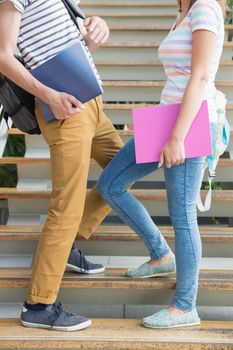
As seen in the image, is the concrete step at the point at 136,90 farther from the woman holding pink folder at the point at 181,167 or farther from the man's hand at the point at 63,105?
the man's hand at the point at 63,105

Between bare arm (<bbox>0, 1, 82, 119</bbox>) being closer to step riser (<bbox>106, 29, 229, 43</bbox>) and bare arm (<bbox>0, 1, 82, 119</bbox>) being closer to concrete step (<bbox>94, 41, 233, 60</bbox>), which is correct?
concrete step (<bbox>94, 41, 233, 60</bbox>)

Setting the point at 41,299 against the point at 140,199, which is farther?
the point at 140,199

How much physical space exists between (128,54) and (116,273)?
7.11 feet

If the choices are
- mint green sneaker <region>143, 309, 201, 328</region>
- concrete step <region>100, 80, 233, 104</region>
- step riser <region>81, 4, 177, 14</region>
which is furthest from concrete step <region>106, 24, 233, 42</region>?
mint green sneaker <region>143, 309, 201, 328</region>

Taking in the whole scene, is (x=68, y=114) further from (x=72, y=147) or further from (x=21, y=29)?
(x=21, y=29)

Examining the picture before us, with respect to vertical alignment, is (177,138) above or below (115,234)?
above

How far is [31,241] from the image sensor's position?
3.01 m

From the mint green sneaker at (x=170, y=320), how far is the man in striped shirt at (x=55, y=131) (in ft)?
0.78

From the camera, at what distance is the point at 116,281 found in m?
2.68

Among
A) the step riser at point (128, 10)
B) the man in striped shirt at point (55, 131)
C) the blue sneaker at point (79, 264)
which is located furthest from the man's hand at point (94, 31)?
the step riser at point (128, 10)

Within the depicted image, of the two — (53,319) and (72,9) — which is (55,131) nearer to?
(72,9)

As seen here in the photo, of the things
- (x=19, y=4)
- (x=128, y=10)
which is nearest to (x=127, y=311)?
(x=19, y=4)

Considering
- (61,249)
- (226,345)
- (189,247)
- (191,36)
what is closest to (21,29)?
(191,36)

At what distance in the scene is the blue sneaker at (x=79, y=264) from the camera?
275 centimetres
